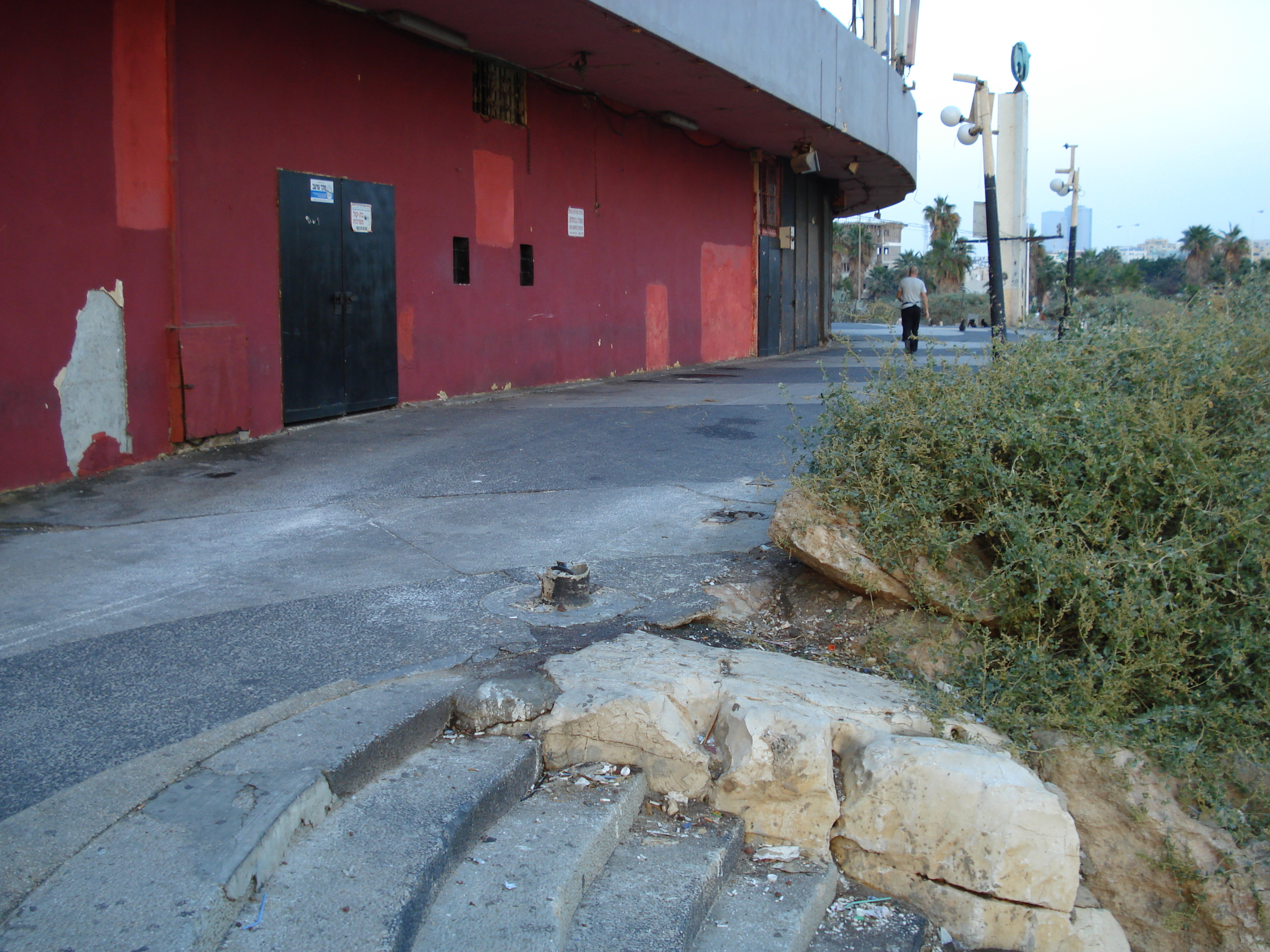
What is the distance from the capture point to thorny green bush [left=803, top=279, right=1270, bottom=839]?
3672 millimetres

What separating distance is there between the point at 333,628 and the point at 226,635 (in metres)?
0.39

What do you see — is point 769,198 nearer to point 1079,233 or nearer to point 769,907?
point 769,907

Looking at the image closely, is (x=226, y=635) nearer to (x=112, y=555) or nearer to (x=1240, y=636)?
(x=112, y=555)

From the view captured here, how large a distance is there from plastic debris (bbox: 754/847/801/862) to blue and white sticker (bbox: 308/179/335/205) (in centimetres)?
699

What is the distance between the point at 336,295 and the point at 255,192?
3.94 feet

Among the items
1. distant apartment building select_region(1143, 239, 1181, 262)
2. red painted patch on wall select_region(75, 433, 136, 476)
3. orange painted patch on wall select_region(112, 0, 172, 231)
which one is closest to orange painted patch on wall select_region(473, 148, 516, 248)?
orange painted patch on wall select_region(112, 0, 172, 231)

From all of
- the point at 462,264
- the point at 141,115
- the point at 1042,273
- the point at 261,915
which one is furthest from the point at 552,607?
the point at 1042,273

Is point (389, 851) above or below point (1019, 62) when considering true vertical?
below

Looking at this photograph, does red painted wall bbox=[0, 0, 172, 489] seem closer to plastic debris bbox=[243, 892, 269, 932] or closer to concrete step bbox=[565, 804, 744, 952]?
plastic debris bbox=[243, 892, 269, 932]

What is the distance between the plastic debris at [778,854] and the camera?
3.23 m

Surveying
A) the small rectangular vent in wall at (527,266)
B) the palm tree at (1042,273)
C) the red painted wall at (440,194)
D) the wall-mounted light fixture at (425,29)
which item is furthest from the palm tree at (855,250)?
the wall-mounted light fixture at (425,29)

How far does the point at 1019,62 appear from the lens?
1877 cm

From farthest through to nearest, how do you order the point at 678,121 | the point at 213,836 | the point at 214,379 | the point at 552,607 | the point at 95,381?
the point at 678,121
the point at 214,379
the point at 95,381
the point at 552,607
the point at 213,836

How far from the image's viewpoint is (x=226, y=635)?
380 cm
